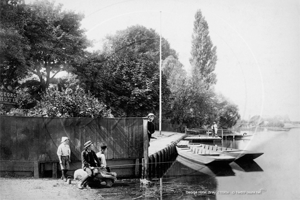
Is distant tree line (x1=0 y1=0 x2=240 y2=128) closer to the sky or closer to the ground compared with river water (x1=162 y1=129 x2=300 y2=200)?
closer to the sky

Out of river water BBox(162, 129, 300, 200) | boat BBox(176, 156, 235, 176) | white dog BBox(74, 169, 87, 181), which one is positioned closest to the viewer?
white dog BBox(74, 169, 87, 181)

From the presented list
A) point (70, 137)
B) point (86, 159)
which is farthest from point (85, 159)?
point (70, 137)

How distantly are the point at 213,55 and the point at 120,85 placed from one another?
771 inches

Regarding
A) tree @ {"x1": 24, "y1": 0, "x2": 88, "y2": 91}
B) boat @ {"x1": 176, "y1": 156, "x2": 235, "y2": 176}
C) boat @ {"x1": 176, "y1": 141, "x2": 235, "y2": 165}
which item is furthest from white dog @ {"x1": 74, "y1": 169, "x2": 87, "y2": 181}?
tree @ {"x1": 24, "y1": 0, "x2": 88, "y2": 91}

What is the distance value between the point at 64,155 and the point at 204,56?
109 feet

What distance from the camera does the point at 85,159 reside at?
29.1 ft

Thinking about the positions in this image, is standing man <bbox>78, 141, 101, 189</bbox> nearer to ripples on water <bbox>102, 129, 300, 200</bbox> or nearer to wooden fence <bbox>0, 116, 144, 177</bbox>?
ripples on water <bbox>102, 129, 300, 200</bbox>

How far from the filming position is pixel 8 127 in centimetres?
1009

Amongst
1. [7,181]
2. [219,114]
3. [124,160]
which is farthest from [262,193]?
[219,114]

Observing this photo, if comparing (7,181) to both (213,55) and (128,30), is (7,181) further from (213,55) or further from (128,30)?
(213,55)

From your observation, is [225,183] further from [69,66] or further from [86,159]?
[69,66]

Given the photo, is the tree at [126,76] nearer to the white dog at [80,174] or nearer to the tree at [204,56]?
the tree at [204,56]

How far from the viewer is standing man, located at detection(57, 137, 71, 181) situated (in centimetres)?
964

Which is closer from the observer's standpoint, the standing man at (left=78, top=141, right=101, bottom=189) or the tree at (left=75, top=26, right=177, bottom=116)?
the standing man at (left=78, top=141, right=101, bottom=189)
